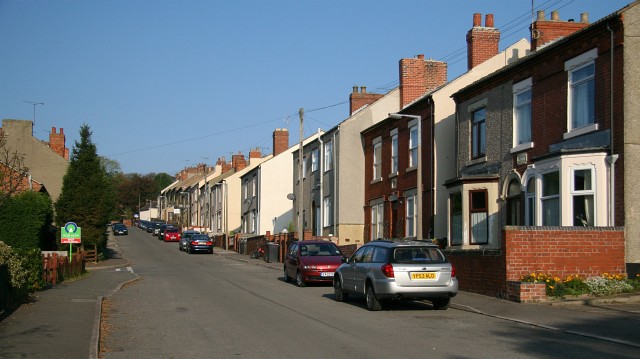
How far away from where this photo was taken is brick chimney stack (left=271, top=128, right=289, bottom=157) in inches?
2504

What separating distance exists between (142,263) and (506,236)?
102ft

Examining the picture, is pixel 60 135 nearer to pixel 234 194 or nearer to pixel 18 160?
pixel 234 194

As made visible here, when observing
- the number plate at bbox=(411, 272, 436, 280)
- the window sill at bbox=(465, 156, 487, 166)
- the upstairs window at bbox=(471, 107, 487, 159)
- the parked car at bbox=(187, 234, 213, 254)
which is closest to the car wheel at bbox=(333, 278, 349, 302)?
the number plate at bbox=(411, 272, 436, 280)

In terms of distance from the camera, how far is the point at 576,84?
67.3 ft

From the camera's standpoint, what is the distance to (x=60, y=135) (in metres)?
67.2

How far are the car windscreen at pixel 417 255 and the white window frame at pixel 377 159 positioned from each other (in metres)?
19.1

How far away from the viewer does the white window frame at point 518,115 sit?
22.9 metres

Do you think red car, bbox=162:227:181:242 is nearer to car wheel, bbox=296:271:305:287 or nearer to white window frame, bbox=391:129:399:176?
white window frame, bbox=391:129:399:176

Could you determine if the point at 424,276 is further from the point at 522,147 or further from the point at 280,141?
the point at 280,141

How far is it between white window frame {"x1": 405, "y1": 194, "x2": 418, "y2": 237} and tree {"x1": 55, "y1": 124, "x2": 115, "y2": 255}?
74.7ft

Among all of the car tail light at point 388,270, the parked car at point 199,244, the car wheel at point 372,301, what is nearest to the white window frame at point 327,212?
the parked car at point 199,244

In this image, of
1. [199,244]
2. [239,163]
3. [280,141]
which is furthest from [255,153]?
[199,244]

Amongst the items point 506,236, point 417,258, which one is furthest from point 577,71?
point 417,258

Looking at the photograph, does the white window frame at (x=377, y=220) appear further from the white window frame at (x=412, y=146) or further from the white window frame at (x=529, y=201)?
the white window frame at (x=529, y=201)
